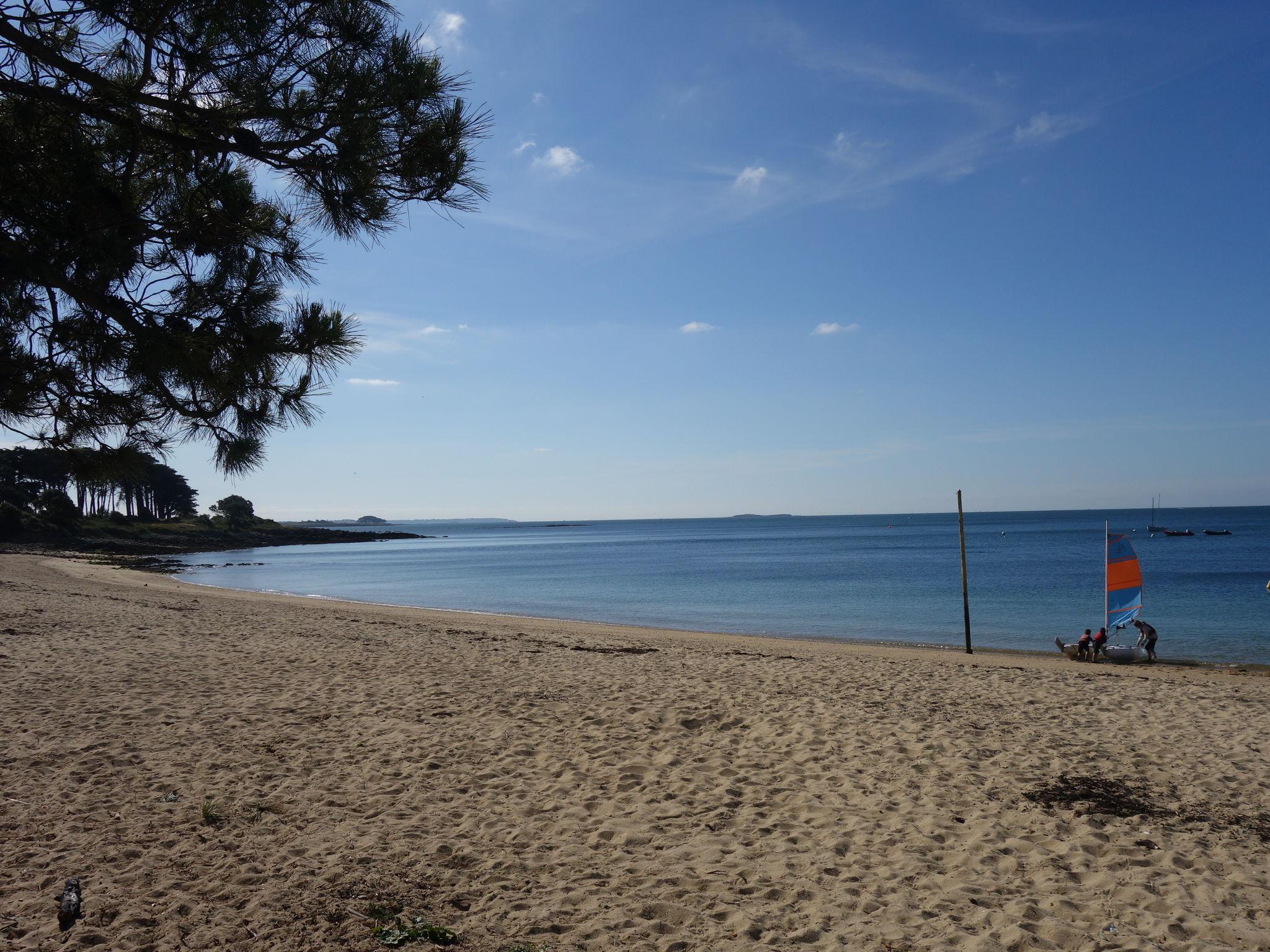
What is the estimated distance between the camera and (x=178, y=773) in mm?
5746

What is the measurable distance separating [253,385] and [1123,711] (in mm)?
9650

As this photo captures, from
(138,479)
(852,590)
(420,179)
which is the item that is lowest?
(852,590)

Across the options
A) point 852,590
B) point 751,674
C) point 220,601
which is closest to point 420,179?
point 751,674

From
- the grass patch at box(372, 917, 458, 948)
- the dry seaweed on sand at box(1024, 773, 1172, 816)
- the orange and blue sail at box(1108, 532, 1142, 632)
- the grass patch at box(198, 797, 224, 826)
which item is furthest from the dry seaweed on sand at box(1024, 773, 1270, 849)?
the orange and blue sail at box(1108, 532, 1142, 632)

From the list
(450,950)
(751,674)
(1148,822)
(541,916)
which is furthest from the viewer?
(751,674)

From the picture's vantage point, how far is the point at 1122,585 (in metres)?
18.5

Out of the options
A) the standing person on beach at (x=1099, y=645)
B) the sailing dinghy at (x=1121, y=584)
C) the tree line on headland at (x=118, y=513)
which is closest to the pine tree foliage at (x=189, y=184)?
the tree line on headland at (x=118, y=513)

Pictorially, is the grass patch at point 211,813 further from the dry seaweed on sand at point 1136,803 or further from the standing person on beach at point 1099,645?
the standing person on beach at point 1099,645

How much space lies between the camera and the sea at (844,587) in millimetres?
22953

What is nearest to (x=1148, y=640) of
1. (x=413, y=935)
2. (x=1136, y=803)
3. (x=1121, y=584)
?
(x=1121, y=584)

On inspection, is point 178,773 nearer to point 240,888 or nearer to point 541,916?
point 240,888

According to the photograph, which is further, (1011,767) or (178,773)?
(1011,767)

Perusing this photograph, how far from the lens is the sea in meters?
23.0

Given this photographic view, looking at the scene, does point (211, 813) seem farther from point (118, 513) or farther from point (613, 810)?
point (118, 513)
